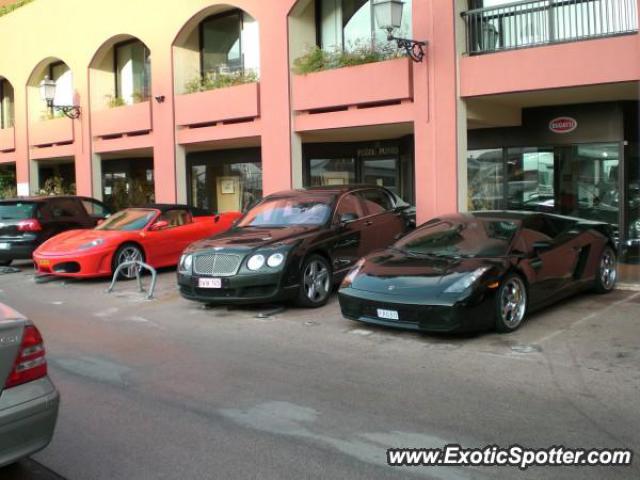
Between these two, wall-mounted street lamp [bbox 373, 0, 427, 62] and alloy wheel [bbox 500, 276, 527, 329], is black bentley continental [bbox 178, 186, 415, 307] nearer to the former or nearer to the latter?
alloy wheel [bbox 500, 276, 527, 329]

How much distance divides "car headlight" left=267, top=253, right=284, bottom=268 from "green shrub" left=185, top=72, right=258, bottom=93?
7714mm

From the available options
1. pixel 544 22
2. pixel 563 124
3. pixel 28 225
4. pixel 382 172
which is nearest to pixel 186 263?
pixel 28 225

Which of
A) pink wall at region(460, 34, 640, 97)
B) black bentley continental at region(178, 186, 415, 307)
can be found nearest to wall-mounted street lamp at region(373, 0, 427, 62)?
pink wall at region(460, 34, 640, 97)

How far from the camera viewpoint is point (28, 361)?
351cm

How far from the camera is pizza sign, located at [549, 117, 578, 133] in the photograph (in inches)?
490

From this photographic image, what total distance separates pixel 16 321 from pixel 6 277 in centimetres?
1063

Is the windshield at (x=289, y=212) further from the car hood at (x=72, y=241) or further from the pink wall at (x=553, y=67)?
the pink wall at (x=553, y=67)

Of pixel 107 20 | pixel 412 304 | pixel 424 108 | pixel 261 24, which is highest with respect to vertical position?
pixel 107 20

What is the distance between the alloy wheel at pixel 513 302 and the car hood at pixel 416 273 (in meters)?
0.25

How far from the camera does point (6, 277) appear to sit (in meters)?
13.1

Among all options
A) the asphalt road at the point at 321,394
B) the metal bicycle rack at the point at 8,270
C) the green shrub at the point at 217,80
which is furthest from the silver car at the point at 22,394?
the green shrub at the point at 217,80

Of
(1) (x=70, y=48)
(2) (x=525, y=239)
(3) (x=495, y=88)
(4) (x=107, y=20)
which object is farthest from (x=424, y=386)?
(1) (x=70, y=48)

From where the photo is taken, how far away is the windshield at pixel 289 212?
9.70m

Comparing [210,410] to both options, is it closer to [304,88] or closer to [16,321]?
[16,321]
